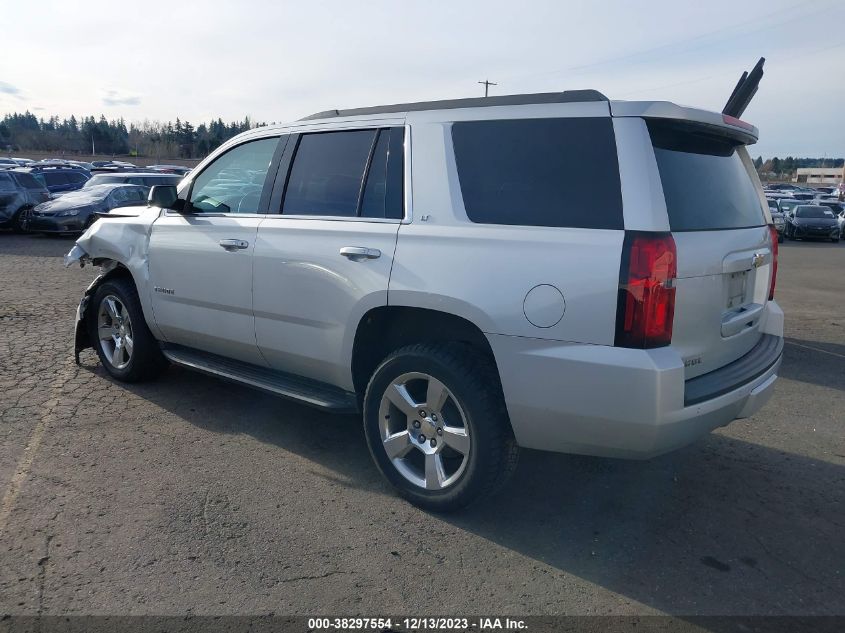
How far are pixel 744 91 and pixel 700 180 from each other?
3.81 meters

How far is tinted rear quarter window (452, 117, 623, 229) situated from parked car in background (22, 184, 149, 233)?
15790mm

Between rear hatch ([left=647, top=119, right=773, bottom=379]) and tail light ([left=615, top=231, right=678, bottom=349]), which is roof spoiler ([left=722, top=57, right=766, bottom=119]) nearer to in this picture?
rear hatch ([left=647, top=119, right=773, bottom=379])

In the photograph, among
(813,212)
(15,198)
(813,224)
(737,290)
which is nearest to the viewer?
(737,290)

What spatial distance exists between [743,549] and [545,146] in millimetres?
2128

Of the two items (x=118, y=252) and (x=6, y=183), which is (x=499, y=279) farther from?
(x=6, y=183)

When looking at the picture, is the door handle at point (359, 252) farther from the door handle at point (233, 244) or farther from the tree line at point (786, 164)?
the tree line at point (786, 164)

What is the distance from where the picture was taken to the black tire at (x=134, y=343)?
211 inches

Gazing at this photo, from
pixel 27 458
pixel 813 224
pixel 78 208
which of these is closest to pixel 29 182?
pixel 78 208

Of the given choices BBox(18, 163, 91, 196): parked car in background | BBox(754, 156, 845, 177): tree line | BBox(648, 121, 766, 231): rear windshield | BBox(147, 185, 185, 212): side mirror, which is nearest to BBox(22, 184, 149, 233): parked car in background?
BBox(18, 163, 91, 196): parked car in background

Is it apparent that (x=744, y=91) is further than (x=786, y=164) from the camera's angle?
No

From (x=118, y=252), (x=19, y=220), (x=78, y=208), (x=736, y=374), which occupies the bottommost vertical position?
(x=19, y=220)

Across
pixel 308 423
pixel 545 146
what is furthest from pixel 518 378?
pixel 308 423

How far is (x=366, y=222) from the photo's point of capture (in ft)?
12.6

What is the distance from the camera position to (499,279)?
3.21 m
